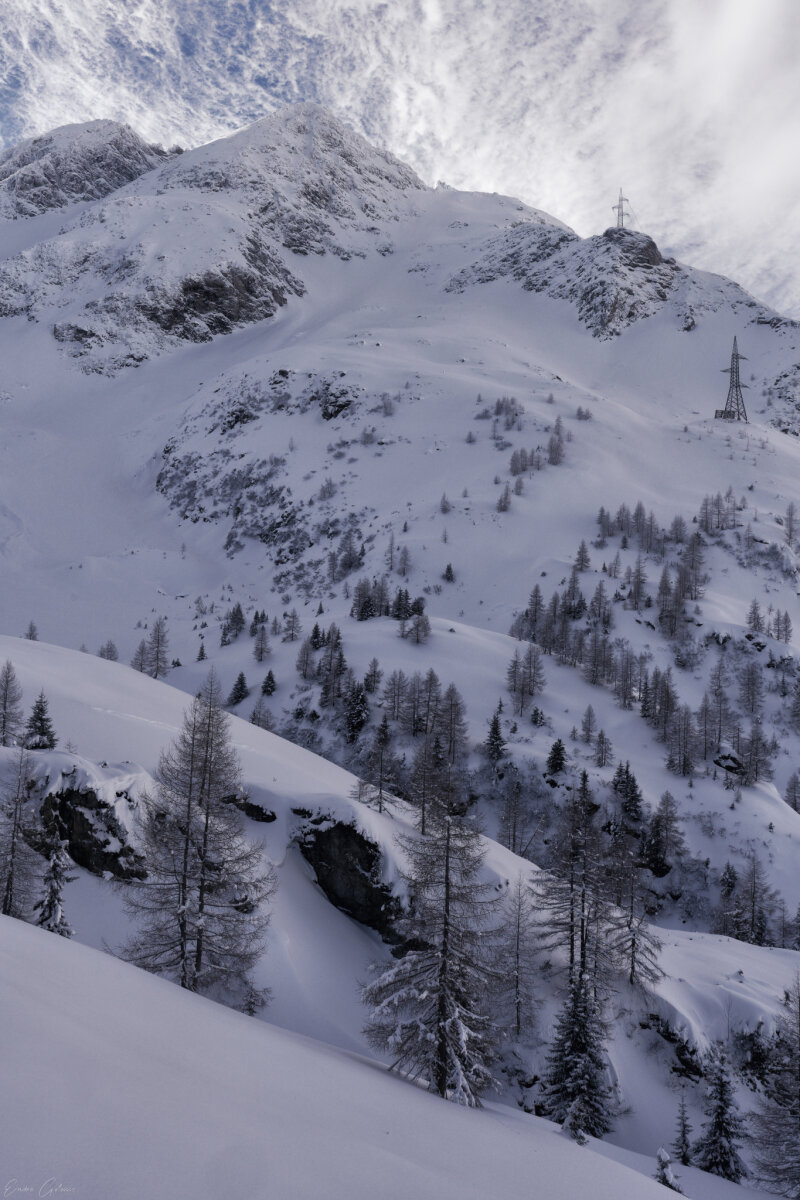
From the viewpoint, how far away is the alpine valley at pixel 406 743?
30.4 ft

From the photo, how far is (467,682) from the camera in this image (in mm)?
77188

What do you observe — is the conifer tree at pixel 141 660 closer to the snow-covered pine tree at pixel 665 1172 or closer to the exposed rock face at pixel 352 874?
the exposed rock face at pixel 352 874

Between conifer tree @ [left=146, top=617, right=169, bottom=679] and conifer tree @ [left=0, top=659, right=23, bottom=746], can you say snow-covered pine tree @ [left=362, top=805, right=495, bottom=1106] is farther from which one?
conifer tree @ [left=146, top=617, right=169, bottom=679]

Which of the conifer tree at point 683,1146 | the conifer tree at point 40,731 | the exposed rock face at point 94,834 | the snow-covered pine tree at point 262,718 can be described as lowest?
the snow-covered pine tree at point 262,718

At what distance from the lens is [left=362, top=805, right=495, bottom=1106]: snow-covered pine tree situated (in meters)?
17.7

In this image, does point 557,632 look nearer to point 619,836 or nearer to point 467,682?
point 467,682

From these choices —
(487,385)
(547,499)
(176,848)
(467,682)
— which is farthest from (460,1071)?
(487,385)

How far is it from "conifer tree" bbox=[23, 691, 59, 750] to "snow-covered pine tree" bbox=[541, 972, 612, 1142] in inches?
971

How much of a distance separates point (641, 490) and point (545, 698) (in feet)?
240

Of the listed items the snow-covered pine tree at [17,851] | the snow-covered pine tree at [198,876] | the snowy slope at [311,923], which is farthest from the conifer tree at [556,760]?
the snow-covered pine tree at [17,851]

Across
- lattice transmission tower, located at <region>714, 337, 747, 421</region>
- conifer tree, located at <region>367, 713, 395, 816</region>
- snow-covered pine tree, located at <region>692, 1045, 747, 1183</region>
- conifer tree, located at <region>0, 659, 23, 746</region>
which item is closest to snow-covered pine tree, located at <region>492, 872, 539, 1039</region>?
snow-covered pine tree, located at <region>692, 1045, 747, 1183</region>

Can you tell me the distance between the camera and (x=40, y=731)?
1126 inches

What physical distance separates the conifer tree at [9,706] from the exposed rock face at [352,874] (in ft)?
53.8
